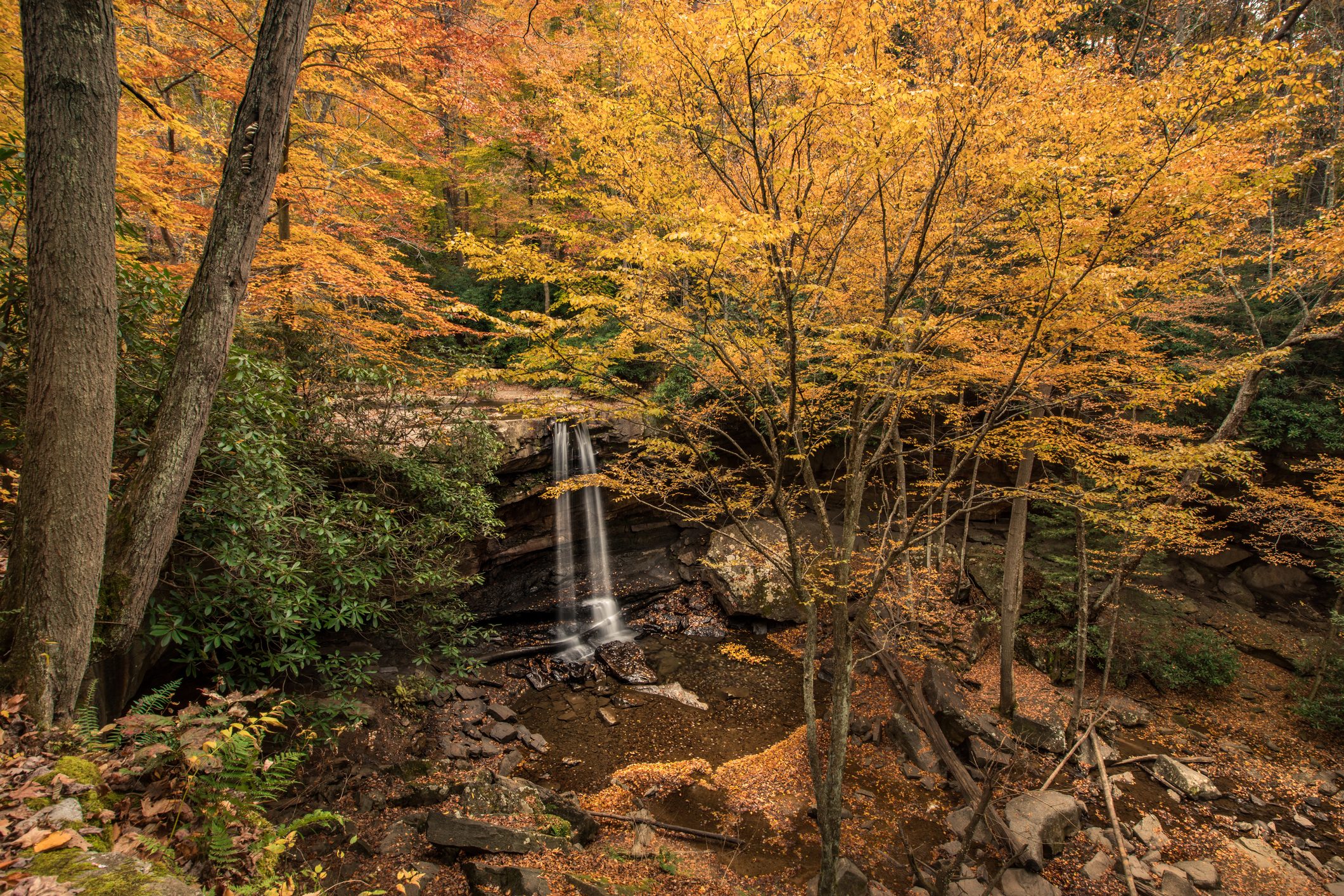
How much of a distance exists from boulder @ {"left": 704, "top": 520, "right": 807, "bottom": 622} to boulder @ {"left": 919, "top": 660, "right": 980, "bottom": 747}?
3.18 meters

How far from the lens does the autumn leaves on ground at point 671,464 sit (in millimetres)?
2951

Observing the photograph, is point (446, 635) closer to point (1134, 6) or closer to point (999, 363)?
point (999, 363)

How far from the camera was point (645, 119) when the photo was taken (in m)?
4.86

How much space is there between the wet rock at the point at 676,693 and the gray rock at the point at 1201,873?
6308 mm

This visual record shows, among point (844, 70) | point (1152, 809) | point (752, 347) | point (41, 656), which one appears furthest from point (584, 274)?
point (1152, 809)

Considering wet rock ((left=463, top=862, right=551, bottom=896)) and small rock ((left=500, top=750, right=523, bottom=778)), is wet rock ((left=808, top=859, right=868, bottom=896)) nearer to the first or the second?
wet rock ((left=463, top=862, right=551, bottom=896))

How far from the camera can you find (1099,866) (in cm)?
621

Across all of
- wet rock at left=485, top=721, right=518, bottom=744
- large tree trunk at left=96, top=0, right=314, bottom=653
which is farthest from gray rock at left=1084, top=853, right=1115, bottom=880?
large tree trunk at left=96, top=0, right=314, bottom=653

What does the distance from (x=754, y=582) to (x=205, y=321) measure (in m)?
10.9

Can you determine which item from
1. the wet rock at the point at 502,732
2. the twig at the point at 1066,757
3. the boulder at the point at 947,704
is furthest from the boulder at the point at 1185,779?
the wet rock at the point at 502,732

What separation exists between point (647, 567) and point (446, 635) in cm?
517

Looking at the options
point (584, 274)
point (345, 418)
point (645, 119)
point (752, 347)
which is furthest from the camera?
point (345, 418)

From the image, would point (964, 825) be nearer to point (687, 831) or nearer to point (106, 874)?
point (687, 831)

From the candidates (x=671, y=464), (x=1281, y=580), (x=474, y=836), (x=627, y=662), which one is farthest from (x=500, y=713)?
(x=1281, y=580)
